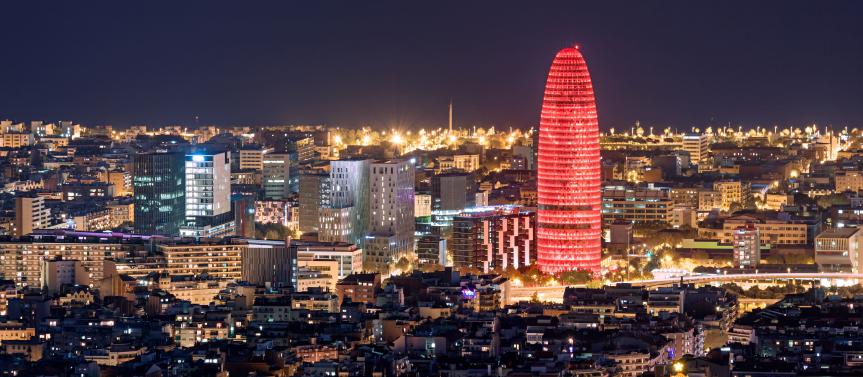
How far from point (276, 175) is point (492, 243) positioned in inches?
608

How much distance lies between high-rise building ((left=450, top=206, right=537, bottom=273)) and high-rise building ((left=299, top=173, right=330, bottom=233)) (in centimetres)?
487

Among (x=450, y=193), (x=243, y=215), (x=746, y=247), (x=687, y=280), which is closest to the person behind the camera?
(x=687, y=280)

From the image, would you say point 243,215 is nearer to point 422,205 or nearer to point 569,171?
point 422,205

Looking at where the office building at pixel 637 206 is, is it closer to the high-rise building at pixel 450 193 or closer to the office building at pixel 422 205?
the high-rise building at pixel 450 193

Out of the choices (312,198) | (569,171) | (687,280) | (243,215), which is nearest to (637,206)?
(312,198)

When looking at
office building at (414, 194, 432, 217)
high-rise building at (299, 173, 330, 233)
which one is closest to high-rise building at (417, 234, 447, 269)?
high-rise building at (299, 173, 330, 233)

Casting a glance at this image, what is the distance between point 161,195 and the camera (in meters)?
49.6

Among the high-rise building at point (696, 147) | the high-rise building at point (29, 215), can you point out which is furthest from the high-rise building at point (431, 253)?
the high-rise building at point (696, 147)

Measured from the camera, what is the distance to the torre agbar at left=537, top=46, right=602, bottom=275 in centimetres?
4644

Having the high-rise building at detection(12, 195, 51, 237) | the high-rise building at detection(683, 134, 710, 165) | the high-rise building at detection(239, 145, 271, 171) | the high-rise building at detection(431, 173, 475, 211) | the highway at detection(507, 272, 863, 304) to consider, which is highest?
the high-rise building at detection(683, 134, 710, 165)

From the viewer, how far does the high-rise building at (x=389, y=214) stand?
158 ft

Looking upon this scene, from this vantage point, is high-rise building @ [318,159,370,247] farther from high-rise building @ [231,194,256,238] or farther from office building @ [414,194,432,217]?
office building @ [414,194,432,217]

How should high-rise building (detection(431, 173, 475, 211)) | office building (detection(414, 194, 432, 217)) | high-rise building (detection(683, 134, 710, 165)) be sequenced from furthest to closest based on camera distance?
high-rise building (detection(683, 134, 710, 165)) < high-rise building (detection(431, 173, 475, 211)) < office building (detection(414, 194, 432, 217))

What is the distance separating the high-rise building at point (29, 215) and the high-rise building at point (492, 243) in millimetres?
7625
